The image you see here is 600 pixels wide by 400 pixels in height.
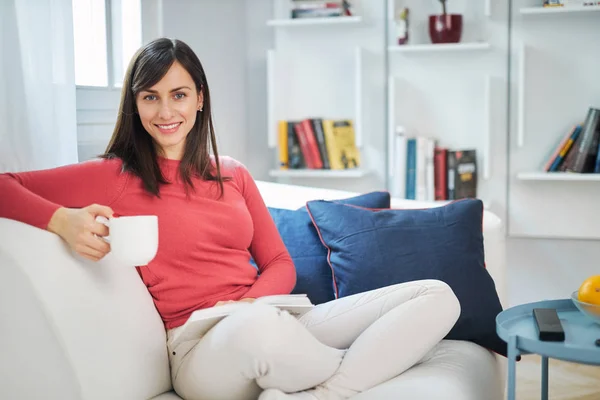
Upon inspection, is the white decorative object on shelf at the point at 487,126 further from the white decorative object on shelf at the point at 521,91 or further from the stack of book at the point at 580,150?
the stack of book at the point at 580,150

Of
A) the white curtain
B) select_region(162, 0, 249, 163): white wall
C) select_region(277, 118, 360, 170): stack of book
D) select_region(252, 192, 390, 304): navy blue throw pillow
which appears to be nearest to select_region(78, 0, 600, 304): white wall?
select_region(162, 0, 249, 163): white wall

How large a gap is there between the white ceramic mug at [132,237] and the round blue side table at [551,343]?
0.82 m

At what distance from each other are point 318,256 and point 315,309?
338 millimetres

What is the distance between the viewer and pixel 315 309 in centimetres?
195

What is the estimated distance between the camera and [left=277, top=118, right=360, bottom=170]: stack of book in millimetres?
3803

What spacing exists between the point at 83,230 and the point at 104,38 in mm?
1346

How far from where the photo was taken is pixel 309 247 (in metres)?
2.28

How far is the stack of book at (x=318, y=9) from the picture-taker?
3.75 meters

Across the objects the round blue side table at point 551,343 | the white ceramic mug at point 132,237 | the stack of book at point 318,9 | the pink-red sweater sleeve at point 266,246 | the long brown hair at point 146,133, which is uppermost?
the stack of book at point 318,9

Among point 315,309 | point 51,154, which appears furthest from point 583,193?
point 51,154

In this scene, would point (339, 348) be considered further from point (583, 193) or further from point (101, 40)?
point (583, 193)

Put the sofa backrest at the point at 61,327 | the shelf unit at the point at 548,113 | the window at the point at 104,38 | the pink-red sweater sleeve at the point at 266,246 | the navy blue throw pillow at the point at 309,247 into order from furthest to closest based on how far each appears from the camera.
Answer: the shelf unit at the point at 548,113 → the window at the point at 104,38 → the navy blue throw pillow at the point at 309,247 → the pink-red sweater sleeve at the point at 266,246 → the sofa backrest at the point at 61,327

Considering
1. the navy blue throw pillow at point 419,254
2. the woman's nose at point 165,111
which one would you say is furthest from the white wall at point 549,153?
the woman's nose at point 165,111

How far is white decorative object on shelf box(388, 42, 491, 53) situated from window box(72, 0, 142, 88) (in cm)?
127
